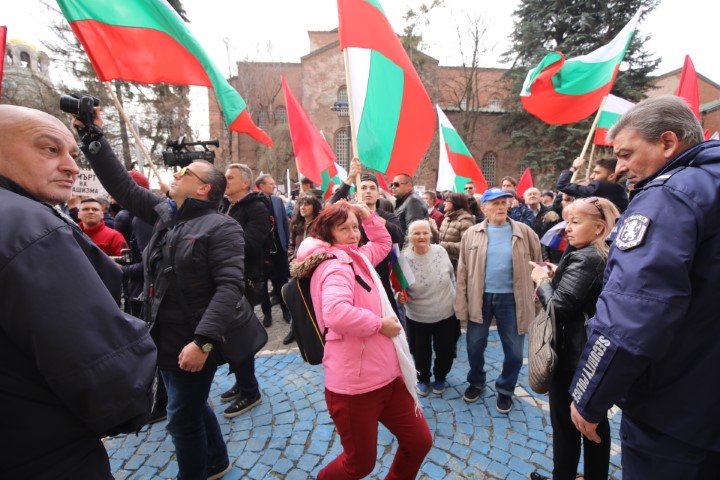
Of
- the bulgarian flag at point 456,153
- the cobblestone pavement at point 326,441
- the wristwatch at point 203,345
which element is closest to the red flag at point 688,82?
the bulgarian flag at point 456,153

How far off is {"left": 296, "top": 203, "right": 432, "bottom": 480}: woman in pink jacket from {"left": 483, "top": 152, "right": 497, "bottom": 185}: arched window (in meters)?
30.9

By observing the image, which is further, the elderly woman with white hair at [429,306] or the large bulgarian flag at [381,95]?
the elderly woman with white hair at [429,306]

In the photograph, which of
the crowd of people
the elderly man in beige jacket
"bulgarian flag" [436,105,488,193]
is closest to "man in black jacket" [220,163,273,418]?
the crowd of people

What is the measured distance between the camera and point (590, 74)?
533 centimetres

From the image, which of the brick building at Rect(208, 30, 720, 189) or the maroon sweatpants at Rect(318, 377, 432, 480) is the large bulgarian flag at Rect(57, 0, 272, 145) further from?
the brick building at Rect(208, 30, 720, 189)

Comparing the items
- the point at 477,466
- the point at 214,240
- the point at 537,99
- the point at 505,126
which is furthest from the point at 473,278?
the point at 505,126

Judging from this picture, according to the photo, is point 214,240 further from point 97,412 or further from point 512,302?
point 512,302

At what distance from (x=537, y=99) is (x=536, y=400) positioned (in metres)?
4.43

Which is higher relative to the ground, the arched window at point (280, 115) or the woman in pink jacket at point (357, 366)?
the arched window at point (280, 115)

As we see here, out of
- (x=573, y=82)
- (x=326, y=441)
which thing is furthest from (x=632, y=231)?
(x=573, y=82)

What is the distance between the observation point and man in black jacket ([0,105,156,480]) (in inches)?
39.3

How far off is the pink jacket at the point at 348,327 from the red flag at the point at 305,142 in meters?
3.26

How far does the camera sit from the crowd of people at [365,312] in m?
1.07

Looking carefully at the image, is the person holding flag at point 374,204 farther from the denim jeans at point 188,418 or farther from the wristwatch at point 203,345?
the denim jeans at point 188,418
